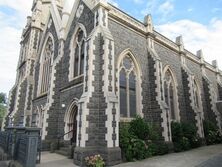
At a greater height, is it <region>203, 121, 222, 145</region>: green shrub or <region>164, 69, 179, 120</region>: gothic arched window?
<region>164, 69, 179, 120</region>: gothic arched window

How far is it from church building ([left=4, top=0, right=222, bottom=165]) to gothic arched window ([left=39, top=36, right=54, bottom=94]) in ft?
0.33

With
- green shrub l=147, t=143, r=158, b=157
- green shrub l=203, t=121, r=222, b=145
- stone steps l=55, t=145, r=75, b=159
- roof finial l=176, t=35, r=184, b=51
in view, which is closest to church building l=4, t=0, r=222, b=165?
roof finial l=176, t=35, r=184, b=51

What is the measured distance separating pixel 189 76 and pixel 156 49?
4201 mm

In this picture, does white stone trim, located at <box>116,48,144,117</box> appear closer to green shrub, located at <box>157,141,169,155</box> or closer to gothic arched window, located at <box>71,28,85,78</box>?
green shrub, located at <box>157,141,169,155</box>

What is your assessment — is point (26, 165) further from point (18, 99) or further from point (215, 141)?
point (215, 141)

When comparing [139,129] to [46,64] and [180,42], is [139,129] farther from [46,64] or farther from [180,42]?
[46,64]

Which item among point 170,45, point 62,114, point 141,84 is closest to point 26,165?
point 62,114

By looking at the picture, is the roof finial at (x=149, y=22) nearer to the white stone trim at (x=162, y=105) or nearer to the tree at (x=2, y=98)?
the white stone trim at (x=162, y=105)

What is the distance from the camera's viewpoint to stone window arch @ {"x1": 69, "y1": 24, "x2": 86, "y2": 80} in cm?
1292

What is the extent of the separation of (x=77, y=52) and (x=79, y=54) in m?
0.50

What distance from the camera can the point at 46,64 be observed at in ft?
58.5

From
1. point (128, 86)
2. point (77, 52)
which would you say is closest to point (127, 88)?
point (128, 86)

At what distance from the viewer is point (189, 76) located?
54.8 feet

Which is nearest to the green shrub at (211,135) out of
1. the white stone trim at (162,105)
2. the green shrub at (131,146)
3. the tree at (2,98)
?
the white stone trim at (162,105)
